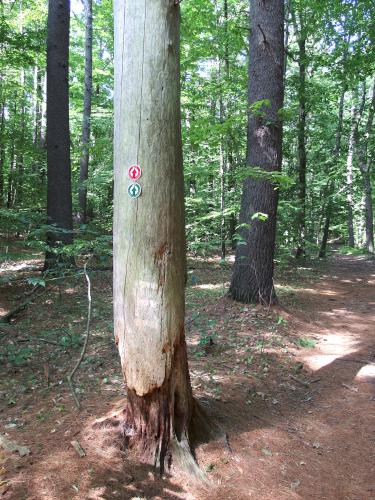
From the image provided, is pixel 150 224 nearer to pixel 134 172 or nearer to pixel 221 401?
pixel 134 172

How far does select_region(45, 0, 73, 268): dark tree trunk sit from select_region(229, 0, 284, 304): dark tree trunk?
396cm

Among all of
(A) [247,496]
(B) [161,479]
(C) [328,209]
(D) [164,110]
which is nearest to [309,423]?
(A) [247,496]

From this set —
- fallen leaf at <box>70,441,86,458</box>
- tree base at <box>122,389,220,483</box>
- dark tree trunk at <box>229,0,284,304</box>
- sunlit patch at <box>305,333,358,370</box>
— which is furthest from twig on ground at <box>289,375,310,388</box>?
fallen leaf at <box>70,441,86,458</box>

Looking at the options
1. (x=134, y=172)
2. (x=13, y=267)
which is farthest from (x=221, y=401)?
(x=13, y=267)

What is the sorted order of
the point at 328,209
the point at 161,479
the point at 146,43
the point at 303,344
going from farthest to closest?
the point at 328,209
the point at 303,344
the point at 161,479
the point at 146,43

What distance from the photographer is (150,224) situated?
2836 millimetres

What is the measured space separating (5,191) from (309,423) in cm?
1827

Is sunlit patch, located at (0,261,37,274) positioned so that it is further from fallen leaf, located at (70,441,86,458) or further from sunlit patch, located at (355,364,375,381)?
sunlit patch, located at (355,364,375,381)

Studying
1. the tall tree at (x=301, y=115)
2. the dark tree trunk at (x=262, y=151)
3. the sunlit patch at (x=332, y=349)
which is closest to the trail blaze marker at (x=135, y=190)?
the sunlit patch at (x=332, y=349)

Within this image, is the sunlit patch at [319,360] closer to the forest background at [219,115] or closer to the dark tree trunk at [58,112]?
the forest background at [219,115]

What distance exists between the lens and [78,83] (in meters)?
19.4

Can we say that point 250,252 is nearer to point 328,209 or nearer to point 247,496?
point 247,496

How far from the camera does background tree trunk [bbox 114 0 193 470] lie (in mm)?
2740

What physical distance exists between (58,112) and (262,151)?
467cm
